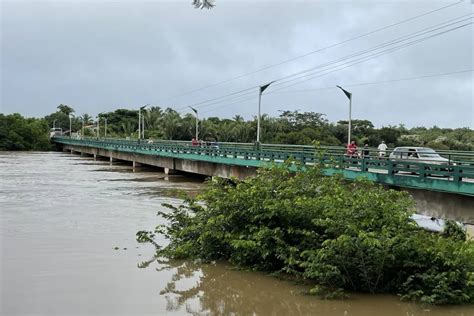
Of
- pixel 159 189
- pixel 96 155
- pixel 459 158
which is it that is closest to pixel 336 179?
pixel 459 158

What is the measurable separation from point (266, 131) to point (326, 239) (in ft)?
241

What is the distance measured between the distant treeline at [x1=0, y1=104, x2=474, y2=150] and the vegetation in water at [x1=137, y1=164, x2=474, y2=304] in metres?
44.2

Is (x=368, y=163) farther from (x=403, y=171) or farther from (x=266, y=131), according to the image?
(x=266, y=131)

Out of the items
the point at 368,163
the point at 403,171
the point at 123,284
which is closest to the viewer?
the point at 123,284

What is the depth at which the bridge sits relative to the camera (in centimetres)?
1540

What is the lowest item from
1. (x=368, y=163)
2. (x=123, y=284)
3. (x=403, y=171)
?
(x=123, y=284)

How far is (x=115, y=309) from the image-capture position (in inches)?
344

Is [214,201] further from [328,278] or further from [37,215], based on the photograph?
[37,215]

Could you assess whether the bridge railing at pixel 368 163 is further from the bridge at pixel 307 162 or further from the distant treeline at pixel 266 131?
the distant treeline at pixel 266 131

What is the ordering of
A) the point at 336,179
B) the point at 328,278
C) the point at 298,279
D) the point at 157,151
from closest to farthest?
the point at 328,278 < the point at 298,279 < the point at 336,179 < the point at 157,151

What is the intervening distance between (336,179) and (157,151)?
1449 inches

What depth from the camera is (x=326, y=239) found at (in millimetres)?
10391

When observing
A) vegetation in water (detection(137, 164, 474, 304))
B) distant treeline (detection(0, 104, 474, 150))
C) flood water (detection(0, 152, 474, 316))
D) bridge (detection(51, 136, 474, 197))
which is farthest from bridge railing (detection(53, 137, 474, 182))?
distant treeline (detection(0, 104, 474, 150))

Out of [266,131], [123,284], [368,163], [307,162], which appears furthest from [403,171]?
[266,131]
